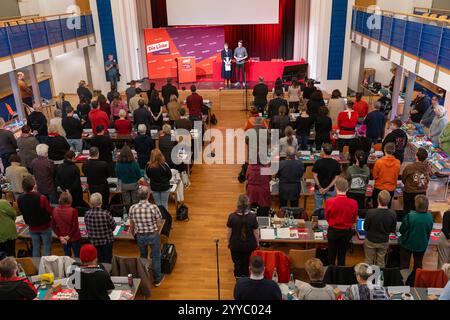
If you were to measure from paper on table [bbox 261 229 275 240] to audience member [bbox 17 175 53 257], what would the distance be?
3.22m

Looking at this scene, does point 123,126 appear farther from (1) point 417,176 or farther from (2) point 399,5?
(2) point 399,5

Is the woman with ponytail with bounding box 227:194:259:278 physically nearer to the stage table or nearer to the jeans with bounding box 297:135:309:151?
the jeans with bounding box 297:135:309:151

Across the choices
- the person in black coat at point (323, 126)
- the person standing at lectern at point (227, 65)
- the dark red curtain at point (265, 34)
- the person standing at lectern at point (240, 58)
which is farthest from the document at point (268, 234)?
the dark red curtain at point (265, 34)

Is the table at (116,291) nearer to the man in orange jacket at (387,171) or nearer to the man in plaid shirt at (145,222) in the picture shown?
the man in plaid shirt at (145,222)

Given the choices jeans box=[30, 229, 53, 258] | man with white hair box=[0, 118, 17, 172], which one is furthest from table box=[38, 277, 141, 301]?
man with white hair box=[0, 118, 17, 172]

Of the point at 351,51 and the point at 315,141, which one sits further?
the point at 351,51

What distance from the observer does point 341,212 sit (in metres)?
5.72

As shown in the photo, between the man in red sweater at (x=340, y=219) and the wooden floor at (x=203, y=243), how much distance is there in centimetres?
124

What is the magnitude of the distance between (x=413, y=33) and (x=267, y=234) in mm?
6697

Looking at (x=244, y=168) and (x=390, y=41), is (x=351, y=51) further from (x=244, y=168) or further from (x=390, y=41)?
(x=244, y=168)

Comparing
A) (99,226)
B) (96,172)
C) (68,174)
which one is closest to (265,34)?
(96,172)

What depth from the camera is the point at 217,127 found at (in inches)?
560
